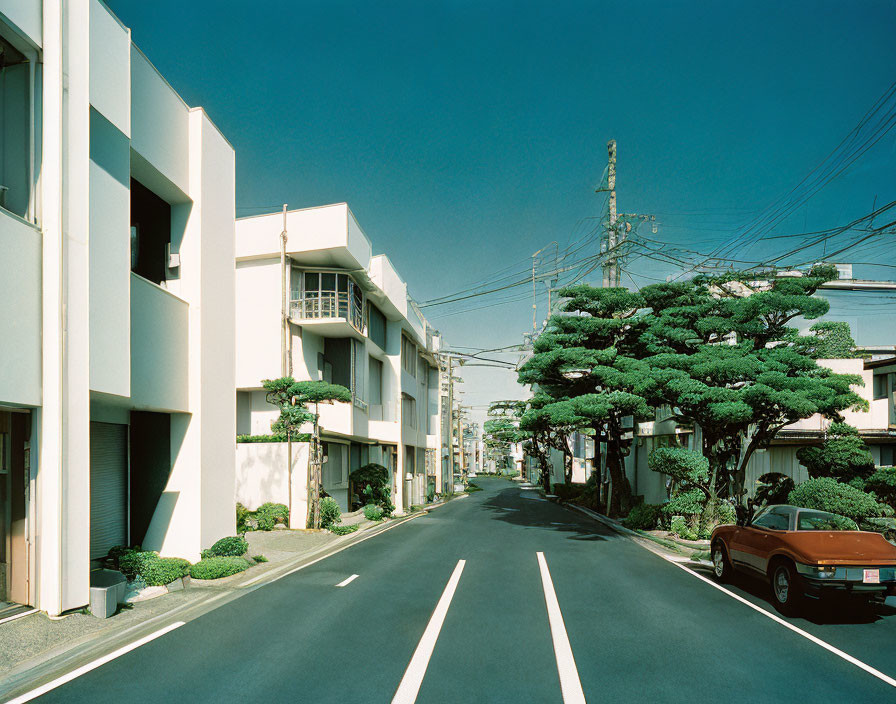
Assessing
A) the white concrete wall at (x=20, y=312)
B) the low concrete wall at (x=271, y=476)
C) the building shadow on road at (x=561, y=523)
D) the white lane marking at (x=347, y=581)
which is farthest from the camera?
the low concrete wall at (x=271, y=476)

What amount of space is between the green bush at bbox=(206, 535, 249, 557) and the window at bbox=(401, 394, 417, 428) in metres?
22.8

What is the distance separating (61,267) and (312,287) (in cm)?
1603

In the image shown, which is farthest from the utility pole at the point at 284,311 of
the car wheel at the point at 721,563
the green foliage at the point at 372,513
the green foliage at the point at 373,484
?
the car wheel at the point at 721,563

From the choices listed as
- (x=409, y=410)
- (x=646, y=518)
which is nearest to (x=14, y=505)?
(x=646, y=518)

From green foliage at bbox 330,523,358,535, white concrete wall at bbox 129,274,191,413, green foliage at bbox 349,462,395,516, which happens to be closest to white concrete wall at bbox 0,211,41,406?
white concrete wall at bbox 129,274,191,413

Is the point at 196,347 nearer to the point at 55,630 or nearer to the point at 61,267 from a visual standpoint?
the point at 61,267

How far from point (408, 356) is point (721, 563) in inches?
1119

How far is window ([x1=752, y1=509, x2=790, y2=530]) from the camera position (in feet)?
34.9

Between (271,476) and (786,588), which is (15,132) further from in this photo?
(271,476)

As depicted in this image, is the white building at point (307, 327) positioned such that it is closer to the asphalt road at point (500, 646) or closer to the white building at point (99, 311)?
the white building at point (99, 311)

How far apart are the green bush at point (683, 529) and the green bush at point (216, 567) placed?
41.5ft

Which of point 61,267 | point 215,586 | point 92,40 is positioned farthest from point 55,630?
point 92,40

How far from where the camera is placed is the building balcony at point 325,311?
77.5ft

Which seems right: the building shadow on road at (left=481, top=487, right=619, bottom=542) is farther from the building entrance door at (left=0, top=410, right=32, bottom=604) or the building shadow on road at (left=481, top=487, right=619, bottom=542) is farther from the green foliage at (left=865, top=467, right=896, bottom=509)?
the building entrance door at (left=0, top=410, right=32, bottom=604)
